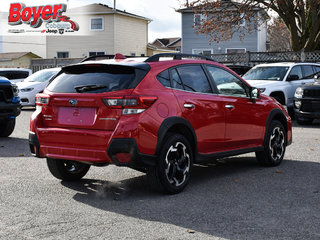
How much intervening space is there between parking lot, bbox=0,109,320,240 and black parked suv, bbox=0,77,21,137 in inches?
141

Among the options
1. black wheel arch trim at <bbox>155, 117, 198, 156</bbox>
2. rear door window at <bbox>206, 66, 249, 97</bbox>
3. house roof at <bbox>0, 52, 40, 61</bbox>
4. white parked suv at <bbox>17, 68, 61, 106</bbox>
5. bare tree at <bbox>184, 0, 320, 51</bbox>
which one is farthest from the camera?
house roof at <bbox>0, 52, 40, 61</bbox>

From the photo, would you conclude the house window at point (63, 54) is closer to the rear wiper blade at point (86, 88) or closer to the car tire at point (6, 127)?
the car tire at point (6, 127)

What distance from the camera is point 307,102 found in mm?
14719

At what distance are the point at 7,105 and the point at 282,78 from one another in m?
8.50

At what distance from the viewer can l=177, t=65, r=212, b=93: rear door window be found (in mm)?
6824

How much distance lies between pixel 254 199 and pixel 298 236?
1430 mm

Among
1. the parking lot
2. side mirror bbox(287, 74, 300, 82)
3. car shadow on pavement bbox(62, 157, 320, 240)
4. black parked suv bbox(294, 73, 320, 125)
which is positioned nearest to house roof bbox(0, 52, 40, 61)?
side mirror bbox(287, 74, 300, 82)

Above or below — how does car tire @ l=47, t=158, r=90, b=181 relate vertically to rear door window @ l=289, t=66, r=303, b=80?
below

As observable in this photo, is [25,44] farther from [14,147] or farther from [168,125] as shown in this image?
[168,125]

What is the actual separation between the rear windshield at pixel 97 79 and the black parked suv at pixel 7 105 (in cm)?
574

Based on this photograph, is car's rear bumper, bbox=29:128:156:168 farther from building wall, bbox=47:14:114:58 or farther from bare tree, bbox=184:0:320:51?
building wall, bbox=47:14:114:58

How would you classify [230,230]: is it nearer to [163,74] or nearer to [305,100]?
[163,74]

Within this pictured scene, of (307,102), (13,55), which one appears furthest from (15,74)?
(13,55)

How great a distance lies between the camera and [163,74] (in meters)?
6.50
